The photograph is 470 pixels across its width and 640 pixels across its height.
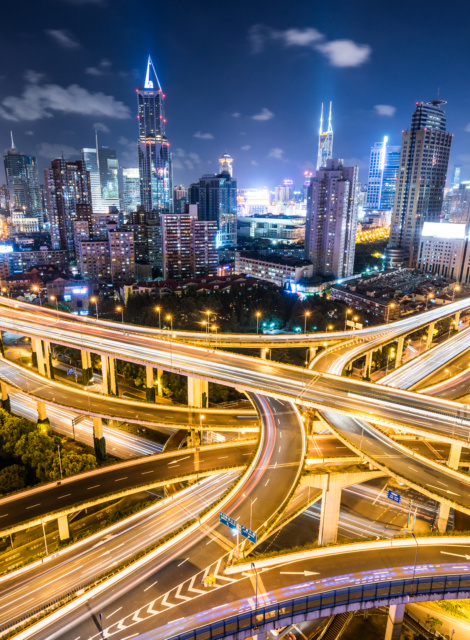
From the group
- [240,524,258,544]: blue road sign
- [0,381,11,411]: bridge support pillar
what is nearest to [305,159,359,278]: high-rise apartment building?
[0,381,11,411]: bridge support pillar

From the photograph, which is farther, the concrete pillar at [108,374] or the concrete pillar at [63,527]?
the concrete pillar at [108,374]

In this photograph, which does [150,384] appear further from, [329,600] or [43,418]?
[329,600]

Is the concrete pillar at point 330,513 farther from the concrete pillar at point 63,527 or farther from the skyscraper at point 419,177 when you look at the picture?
the skyscraper at point 419,177

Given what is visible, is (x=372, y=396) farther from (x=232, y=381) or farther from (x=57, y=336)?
(x=57, y=336)

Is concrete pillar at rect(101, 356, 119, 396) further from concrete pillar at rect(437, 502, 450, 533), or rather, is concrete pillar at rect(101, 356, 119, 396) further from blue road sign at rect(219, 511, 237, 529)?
concrete pillar at rect(437, 502, 450, 533)

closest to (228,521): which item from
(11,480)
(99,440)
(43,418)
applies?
(99,440)

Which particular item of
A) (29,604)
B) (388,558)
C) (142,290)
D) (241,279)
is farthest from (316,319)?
(29,604)

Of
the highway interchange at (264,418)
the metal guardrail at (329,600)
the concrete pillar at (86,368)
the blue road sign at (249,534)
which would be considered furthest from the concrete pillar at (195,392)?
the metal guardrail at (329,600)
